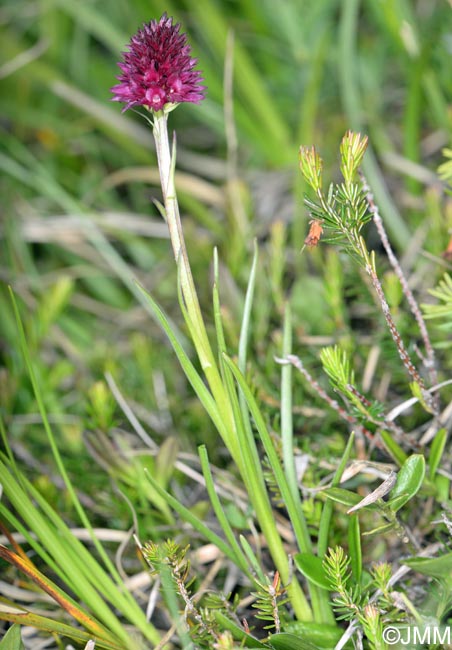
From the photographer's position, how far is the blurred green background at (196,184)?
1.24 m

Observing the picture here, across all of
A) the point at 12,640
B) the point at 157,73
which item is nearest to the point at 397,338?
the point at 157,73

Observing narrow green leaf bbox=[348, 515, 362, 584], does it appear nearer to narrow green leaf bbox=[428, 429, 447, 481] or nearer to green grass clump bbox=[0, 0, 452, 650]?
green grass clump bbox=[0, 0, 452, 650]

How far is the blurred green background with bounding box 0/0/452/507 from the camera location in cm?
124

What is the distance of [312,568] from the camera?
75 cm

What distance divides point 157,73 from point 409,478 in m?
0.52

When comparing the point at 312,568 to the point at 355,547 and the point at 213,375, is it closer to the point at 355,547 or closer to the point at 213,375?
the point at 355,547

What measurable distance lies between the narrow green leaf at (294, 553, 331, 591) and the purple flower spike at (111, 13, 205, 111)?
0.53m

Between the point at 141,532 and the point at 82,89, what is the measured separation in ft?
4.67

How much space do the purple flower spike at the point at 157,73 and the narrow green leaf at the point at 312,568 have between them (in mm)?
531

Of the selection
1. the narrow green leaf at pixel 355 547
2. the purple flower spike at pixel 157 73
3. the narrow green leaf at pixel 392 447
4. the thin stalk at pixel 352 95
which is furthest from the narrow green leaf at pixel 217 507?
the thin stalk at pixel 352 95

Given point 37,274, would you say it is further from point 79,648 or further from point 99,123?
point 79,648

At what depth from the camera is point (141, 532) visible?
938mm

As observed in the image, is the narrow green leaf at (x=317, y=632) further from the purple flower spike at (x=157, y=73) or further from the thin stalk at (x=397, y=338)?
the purple flower spike at (x=157, y=73)

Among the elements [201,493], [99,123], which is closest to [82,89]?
[99,123]
